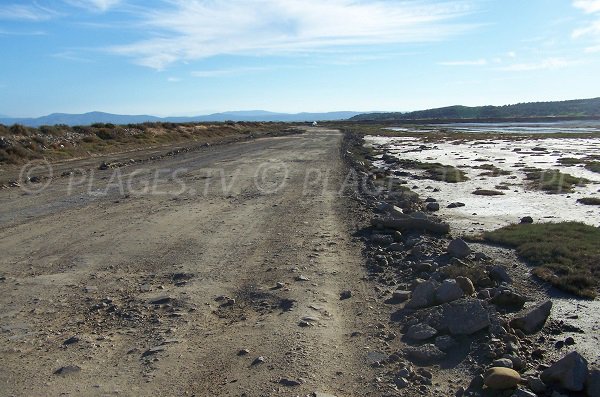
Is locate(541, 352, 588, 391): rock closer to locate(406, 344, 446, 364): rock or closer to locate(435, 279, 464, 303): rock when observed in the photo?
locate(406, 344, 446, 364): rock

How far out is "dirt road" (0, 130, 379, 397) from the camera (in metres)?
4.93

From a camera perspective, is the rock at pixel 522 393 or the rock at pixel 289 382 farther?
the rock at pixel 289 382

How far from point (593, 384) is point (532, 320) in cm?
153

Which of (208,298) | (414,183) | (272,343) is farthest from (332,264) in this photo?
(414,183)

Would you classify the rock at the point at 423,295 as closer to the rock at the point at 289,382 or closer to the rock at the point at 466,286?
the rock at the point at 466,286

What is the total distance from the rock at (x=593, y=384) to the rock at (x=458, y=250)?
171 inches

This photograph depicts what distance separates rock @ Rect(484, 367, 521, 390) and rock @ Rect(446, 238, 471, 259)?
424 centimetres

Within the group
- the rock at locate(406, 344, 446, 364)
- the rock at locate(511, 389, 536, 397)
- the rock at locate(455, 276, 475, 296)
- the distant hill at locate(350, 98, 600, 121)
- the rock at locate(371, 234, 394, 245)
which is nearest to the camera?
the rock at locate(511, 389, 536, 397)
